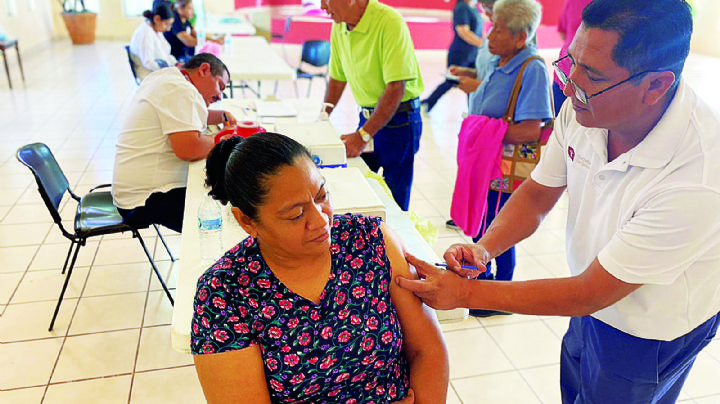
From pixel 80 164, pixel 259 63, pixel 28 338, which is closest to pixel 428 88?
pixel 259 63

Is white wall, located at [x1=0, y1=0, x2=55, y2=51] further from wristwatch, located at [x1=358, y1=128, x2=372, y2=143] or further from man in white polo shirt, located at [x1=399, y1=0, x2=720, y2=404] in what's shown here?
man in white polo shirt, located at [x1=399, y1=0, x2=720, y2=404]

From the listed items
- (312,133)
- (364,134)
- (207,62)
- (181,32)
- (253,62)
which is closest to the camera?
(312,133)

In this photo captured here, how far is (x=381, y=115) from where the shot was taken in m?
2.66

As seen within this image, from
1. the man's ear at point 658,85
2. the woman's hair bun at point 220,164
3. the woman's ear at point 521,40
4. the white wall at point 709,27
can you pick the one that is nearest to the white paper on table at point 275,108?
the woman's ear at point 521,40

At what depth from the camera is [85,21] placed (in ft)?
33.1

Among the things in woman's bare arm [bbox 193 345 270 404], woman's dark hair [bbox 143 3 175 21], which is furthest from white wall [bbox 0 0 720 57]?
woman's bare arm [bbox 193 345 270 404]

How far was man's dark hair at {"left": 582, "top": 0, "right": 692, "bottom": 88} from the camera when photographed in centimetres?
99

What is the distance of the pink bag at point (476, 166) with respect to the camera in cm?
237

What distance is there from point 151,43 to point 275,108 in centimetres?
243

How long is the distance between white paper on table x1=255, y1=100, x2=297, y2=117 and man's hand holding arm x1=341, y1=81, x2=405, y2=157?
41 cm

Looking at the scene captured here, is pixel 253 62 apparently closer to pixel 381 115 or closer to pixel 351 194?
pixel 381 115

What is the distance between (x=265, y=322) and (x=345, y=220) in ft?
1.10

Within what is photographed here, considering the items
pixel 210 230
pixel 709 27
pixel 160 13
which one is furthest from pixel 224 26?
pixel 709 27

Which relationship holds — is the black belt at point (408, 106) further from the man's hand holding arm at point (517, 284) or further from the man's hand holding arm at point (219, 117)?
the man's hand holding arm at point (517, 284)
